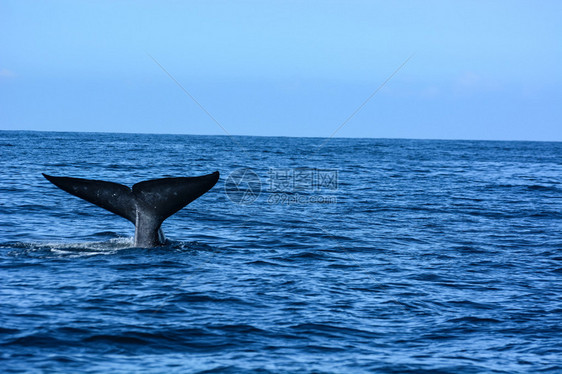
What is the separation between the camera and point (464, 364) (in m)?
7.70

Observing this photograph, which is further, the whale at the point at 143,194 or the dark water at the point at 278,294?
the whale at the point at 143,194

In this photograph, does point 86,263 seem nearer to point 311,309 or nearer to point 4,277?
point 4,277

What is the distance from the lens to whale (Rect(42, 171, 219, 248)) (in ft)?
35.4

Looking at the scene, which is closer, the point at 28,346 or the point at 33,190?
the point at 28,346

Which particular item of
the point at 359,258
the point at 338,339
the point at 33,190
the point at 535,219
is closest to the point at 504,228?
the point at 535,219

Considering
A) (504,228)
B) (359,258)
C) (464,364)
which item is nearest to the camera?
(464,364)

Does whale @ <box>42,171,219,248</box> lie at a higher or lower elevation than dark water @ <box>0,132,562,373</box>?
higher

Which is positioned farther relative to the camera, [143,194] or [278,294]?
[143,194]

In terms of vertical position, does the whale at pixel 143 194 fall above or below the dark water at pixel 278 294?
above

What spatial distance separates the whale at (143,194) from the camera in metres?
10.8

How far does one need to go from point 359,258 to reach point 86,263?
533cm

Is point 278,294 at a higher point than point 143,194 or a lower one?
lower

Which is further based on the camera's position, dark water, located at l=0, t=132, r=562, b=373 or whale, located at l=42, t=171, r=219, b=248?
whale, located at l=42, t=171, r=219, b=248

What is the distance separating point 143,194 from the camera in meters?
11.4
